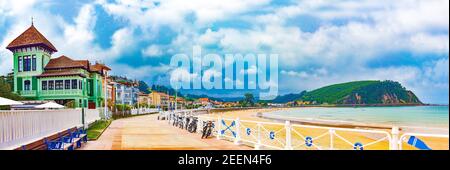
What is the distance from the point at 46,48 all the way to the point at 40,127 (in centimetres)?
1828

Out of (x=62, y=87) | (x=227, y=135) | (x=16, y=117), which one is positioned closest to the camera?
(x=16, y=117)

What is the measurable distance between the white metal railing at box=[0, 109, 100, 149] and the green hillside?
83.6m

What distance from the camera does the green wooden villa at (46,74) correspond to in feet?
77.3

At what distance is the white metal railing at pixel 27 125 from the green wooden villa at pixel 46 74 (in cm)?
1373

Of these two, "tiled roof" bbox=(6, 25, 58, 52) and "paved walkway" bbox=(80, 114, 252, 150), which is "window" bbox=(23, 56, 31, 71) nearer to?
"tiled roof" bbox=(6, 25, 58, 52)

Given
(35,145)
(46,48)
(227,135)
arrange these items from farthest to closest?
(46,48) → (227,135) → (35,145)

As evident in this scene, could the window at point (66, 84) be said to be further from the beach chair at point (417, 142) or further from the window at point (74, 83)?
the beach chair at point (417, 142)

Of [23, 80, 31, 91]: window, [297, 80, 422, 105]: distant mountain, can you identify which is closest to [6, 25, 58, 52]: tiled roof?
[23, 80, 31, 91]: window

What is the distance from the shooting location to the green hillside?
89312 millimetres
